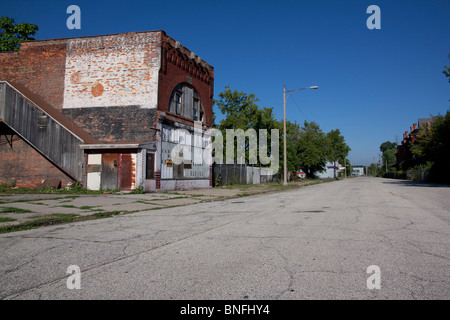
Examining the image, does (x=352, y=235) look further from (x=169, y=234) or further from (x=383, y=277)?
(x=169, y=234)

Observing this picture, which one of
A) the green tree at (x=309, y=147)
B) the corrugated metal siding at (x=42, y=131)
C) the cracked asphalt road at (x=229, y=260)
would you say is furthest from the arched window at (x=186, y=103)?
the green tree at (x=309, y=147)

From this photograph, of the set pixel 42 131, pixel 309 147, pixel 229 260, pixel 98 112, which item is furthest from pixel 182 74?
pixel 309 147

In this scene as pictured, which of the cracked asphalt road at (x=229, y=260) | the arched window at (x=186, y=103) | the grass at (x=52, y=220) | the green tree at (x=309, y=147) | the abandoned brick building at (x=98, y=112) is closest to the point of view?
the cracked asphalt road at (x=229, y=260)

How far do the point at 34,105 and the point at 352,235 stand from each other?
64.1ft

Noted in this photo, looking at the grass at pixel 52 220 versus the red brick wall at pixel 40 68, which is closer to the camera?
the grass at pixel 52 220

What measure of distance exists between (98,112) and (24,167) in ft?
18.6

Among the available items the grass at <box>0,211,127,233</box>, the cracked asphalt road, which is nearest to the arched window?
the grass at <box>0,211,127,233</box>

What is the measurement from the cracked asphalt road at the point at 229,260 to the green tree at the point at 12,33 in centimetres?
3376

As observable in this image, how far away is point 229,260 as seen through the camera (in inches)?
171

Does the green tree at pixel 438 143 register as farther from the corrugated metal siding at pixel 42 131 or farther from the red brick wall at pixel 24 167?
the red brick wall at pixel 24 167

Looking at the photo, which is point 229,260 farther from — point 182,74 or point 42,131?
point 182,74

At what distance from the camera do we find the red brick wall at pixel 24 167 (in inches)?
729

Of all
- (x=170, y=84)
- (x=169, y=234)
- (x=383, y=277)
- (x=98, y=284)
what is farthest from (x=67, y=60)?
(x=383, y=277)

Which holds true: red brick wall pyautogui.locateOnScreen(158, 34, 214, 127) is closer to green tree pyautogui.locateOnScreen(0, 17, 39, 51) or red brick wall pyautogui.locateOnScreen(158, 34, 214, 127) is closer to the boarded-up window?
the boarded-up window
